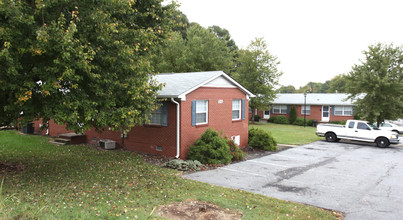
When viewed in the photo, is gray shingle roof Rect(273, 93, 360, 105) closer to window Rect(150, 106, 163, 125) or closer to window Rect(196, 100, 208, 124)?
window Rect(196, 100, 208, 124)

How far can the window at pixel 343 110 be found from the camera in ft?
117

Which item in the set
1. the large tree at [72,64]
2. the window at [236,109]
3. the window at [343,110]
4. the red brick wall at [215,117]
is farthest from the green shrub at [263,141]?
the window at [343,110]

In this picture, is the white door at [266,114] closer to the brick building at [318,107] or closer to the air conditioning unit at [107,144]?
the brick building at [318,107]

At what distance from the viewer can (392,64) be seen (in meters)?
22.7

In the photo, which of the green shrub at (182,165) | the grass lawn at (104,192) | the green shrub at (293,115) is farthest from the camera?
the green shrub at (293,115)

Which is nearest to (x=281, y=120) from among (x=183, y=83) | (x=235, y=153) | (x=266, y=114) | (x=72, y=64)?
(x=266, y=114)

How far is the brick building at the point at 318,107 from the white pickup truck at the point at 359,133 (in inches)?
574

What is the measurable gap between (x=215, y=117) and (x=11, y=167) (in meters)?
9.55

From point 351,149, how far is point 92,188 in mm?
16676

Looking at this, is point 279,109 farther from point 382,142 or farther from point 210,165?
point 210,165

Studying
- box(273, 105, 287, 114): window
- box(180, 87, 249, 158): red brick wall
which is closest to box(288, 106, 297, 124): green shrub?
box(273, 105, 287, 114): window

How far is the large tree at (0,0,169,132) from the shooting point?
7.03 metres

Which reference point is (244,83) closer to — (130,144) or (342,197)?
(130,144)

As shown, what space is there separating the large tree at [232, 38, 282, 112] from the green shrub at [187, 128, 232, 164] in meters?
23.2
